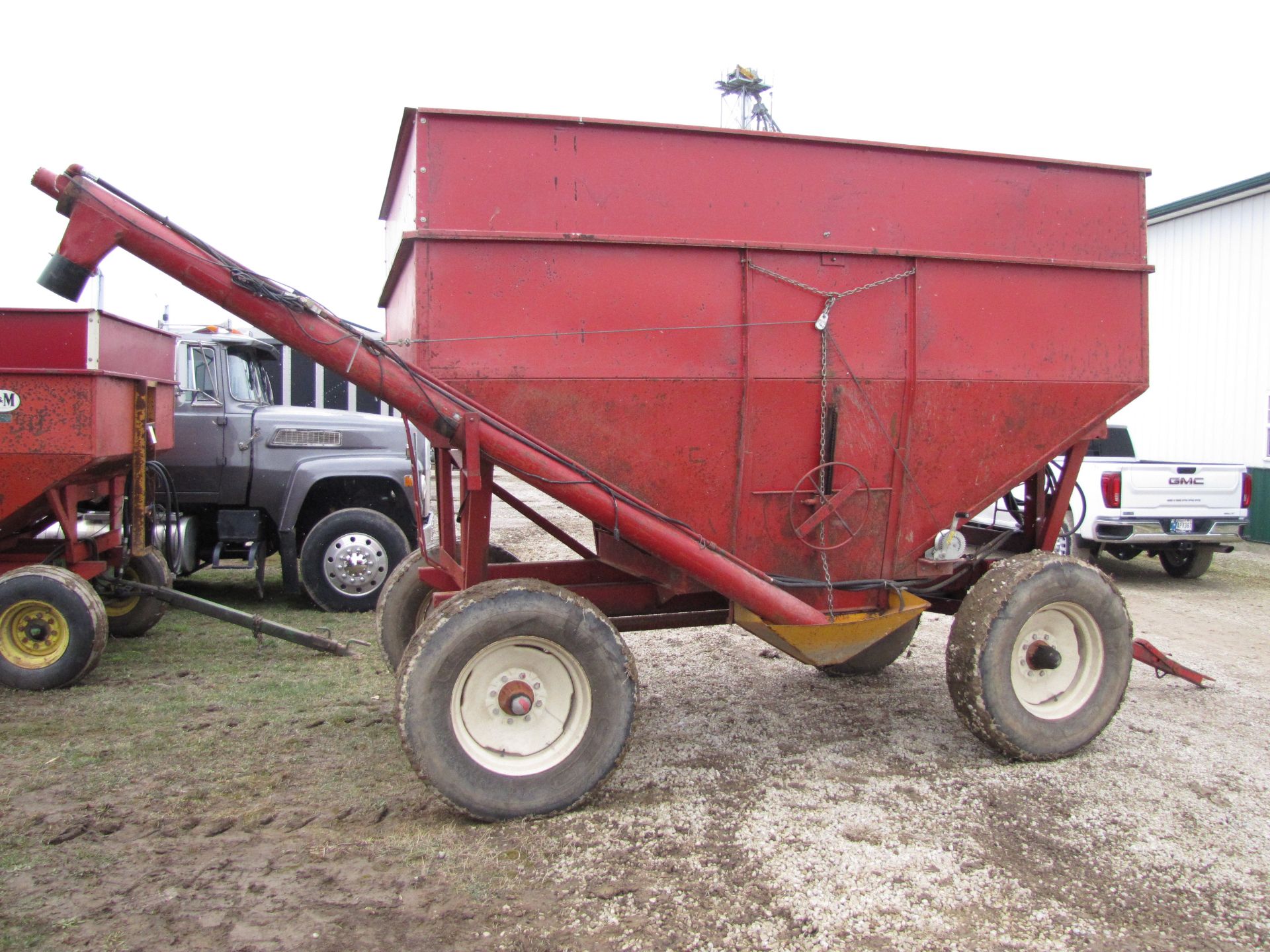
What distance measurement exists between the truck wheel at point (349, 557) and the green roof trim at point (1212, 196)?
501 inches

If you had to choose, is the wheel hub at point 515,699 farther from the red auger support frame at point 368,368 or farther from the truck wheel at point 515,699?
the red auger support frame at point 368,368

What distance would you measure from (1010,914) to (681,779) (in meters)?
1.52

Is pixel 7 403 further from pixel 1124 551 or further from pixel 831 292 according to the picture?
pixel 1124 551

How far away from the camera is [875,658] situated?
235 inches

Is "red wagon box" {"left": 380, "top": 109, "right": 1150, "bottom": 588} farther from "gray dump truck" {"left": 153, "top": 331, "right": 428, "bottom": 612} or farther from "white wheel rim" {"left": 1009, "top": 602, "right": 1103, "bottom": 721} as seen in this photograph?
"gray dump truck" {"left": 153, "top": 331, "right": 428, "bottom": 612}

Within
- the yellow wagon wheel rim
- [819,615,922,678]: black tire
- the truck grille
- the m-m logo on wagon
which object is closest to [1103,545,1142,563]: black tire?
[819,615,922,678]: black tire

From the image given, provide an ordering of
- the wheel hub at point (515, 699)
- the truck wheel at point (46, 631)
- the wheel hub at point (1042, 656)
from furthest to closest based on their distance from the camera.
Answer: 1. the truck wheel at point (46, 631)
2. the wheel hub at point (1042, 656)
3. the wheel hub at point (515, 699)

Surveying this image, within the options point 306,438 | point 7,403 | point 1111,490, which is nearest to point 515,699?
point 7,403

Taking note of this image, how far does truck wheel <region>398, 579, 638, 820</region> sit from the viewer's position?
3.61 meters

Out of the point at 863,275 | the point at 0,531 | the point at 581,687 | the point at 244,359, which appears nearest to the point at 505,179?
the point at 863,275

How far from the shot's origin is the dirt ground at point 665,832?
300cm

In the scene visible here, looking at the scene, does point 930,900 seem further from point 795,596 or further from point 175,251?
point 175,251

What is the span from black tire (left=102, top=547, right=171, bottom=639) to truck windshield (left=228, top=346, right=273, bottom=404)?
2.00 meters

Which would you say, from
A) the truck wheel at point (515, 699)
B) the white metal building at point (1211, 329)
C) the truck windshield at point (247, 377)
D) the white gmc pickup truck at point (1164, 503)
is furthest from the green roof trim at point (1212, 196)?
the truck wheel at point (515, 699)
